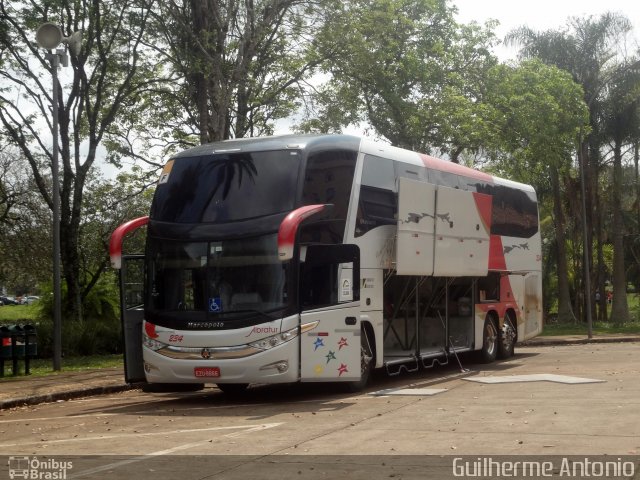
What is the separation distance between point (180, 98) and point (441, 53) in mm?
9581

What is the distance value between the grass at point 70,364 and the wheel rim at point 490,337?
29.7 feet

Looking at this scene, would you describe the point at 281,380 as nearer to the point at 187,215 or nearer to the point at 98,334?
the point at 187,215

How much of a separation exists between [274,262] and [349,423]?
356 cm

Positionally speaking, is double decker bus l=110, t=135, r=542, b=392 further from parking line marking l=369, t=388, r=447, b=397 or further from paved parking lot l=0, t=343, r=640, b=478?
paved parking lot l=0, t=343, r=640, b=478

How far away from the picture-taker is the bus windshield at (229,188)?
15.8m

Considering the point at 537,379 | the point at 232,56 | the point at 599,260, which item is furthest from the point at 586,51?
the point at 537,379

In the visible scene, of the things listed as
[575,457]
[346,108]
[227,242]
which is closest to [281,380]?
[227,242]

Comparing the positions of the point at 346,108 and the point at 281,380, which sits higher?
the point at 346,108

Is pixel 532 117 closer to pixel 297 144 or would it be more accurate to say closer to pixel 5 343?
pixel 5 343

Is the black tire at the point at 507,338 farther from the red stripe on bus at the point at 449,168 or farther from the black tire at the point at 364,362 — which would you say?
the black tire at the point at 364,362

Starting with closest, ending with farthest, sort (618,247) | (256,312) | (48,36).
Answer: (256,312)
(48,36)
(618,247)

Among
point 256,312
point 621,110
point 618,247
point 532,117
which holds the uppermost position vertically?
point 621,110

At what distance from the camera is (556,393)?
50.6ft

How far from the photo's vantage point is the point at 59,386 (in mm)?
19312
